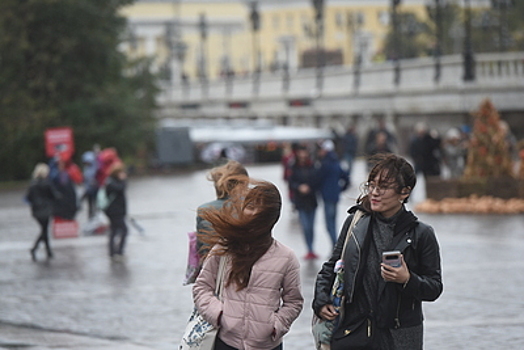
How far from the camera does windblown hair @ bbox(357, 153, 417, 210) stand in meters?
5.85

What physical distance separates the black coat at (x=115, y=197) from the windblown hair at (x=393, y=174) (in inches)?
475

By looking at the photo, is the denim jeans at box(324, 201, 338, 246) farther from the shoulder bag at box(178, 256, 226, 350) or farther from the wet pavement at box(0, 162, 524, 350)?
the shoulder bag at box(178, 256, 226, 350)

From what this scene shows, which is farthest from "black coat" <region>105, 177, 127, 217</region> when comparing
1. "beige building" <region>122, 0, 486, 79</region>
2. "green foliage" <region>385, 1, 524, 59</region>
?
"beige building" <region>122, 0, 486, 79</region>

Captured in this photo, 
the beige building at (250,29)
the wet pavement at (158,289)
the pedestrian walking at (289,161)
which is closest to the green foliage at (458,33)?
the beige building at (250,29)

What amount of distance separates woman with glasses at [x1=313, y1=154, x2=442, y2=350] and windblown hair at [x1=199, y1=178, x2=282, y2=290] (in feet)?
1.26

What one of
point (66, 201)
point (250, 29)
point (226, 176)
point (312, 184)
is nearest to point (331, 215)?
point (312, 184)

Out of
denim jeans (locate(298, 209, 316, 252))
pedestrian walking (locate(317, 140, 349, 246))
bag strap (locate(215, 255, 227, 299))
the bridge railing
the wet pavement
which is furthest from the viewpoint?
the bridge railing

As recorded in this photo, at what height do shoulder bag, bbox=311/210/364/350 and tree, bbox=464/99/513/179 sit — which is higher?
shoulder bag, bbox=311/210/364/350

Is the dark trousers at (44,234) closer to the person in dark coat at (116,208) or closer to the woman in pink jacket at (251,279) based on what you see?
the person in dark coat at (116,208)

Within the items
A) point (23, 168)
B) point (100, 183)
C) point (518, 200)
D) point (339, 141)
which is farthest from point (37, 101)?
point (518, 200)

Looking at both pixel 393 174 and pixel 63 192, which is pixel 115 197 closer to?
pixel 63 192

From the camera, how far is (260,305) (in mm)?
5855

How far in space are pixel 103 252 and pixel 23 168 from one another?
23.4m

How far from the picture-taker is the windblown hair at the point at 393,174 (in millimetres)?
5848
